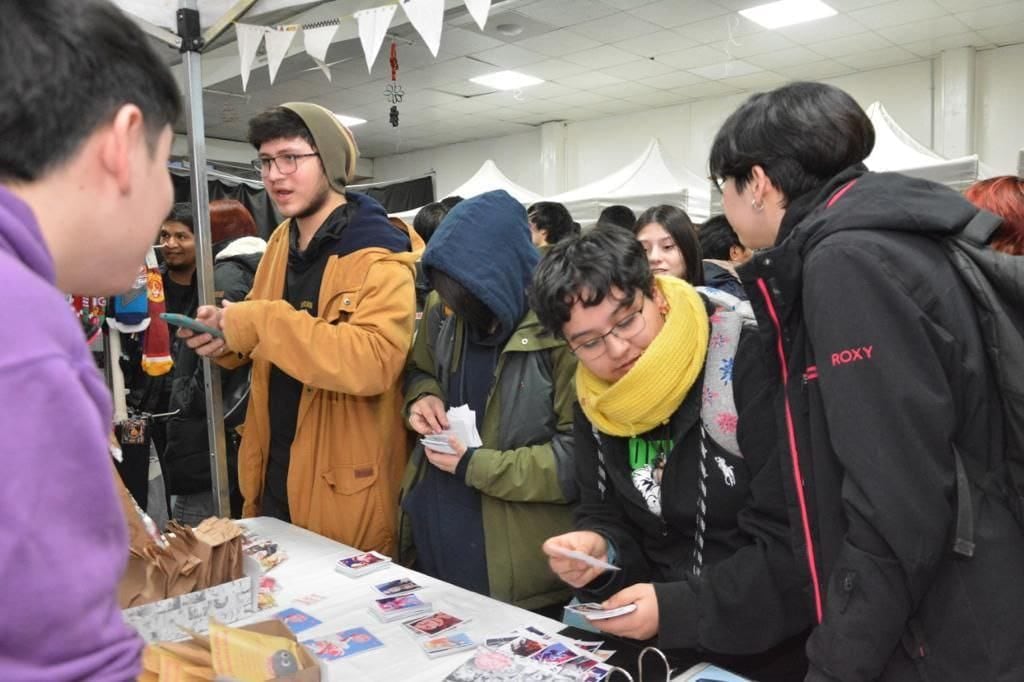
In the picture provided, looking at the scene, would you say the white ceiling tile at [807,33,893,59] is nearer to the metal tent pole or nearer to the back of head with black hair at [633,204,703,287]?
the back of head with black hair at [633,204,703,287]

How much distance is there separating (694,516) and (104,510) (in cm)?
115

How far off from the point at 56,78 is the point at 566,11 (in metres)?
6.42

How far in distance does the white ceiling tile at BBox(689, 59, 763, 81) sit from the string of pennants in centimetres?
647

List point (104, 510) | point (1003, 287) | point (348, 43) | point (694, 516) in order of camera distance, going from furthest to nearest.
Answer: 1. point (348, 43)
2. point (694, 516)
3. point (1003, 287)
4. point (104, 510)

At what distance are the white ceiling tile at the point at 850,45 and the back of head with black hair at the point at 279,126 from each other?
6.74 meters

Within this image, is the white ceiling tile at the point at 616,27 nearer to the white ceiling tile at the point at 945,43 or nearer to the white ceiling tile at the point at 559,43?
the white ceiling tile at the point at 559,43

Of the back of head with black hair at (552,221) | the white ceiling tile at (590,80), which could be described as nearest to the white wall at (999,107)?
the white ceiling tile at (590,80)

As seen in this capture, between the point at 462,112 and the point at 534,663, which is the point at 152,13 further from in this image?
the point at 462,112

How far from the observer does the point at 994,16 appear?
267 inches

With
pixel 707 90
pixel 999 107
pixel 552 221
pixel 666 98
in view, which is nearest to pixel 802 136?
pixel 552 221

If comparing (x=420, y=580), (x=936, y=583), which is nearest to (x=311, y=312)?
(x=420, y=580)

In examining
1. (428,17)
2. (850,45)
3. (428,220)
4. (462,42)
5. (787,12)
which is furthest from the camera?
(850,45)

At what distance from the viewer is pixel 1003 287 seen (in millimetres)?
1122

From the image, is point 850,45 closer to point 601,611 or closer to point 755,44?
point 755,44
